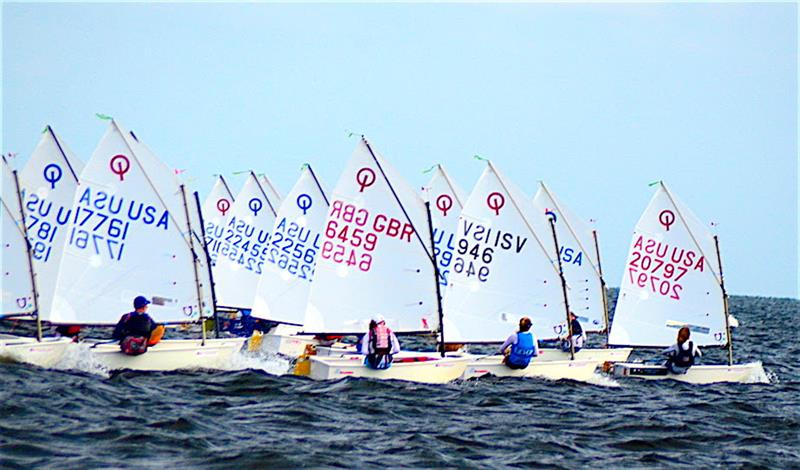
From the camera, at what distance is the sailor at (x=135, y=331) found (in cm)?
2377

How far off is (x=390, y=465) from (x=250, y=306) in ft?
84.1

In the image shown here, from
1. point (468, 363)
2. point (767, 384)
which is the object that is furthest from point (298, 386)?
point (767, 384)

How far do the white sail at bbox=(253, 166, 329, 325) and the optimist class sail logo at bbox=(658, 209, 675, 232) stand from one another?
11.0m

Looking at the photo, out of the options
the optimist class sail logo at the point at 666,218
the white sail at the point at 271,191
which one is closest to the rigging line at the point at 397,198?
the optimist class sail logo at the point at 666,218

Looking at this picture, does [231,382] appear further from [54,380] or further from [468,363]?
[468,363]

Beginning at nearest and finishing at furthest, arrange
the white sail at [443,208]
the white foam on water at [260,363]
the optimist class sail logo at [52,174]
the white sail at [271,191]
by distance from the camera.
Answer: the white foam on water at [260,363]
the optimist class sail logo at [52,174]
the white sail at [443,208]
the white sail at [271,191]

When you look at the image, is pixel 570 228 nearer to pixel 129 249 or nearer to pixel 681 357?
pixel 681 357

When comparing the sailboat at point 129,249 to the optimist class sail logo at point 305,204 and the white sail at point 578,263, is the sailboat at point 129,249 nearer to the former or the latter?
the optimist class sail logo at point 305,204

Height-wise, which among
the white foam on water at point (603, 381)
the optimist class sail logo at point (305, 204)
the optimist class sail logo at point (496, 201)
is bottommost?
the white foam on water at point (603, 381)

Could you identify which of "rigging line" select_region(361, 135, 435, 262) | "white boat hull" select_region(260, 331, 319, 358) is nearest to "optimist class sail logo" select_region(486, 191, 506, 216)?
"rigging line" select_region(361, 135, 435, 262)

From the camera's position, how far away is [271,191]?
43719 millimetres

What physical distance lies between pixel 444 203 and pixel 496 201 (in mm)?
8020

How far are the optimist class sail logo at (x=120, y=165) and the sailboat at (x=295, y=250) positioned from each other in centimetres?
961

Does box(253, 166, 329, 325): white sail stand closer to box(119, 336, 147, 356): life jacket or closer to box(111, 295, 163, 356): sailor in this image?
box(111, 295, 163, 356): sailor
